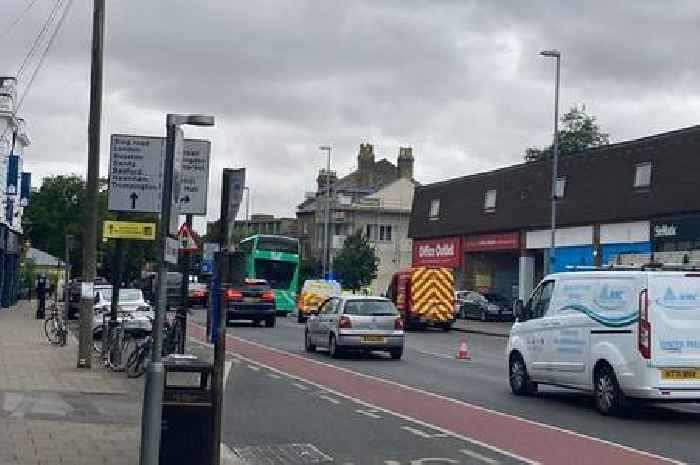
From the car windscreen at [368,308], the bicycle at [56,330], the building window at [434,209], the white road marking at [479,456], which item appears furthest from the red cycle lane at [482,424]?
the building window at [434,209]

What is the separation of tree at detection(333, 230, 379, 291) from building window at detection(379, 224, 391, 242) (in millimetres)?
23391

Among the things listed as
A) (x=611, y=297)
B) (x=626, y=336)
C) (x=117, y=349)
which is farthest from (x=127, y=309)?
(x=626, y=336)

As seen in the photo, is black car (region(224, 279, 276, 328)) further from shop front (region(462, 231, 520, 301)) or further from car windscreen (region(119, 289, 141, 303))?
shop front (region(462, 231, 520, 301))

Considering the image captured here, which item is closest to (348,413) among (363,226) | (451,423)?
(451,423)

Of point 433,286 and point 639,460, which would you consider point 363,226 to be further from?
point 639,460

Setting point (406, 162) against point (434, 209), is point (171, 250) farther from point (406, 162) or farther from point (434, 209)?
point (406, 162)

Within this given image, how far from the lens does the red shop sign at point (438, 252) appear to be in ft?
207

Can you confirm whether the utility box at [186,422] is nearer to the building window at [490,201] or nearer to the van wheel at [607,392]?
the van wheel at [607,392]

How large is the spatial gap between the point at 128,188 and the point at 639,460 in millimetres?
8745

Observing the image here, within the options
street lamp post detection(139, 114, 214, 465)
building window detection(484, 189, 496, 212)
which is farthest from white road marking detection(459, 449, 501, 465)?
building window detection(484, 189, 496, 212)

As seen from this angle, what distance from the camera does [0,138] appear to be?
46938 mm

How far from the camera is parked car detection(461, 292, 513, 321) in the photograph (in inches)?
2172

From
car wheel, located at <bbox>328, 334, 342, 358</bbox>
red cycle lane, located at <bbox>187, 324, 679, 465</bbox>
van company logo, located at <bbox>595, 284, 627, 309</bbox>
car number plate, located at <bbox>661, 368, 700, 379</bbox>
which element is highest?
van company logo, located at <bbox>595, 284, 627, 309</bbox>

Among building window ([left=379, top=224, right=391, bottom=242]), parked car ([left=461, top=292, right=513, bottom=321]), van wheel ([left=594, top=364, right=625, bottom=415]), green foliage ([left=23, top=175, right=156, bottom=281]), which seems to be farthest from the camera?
building window ([left=379, top=224, right=391, bottom=242])
